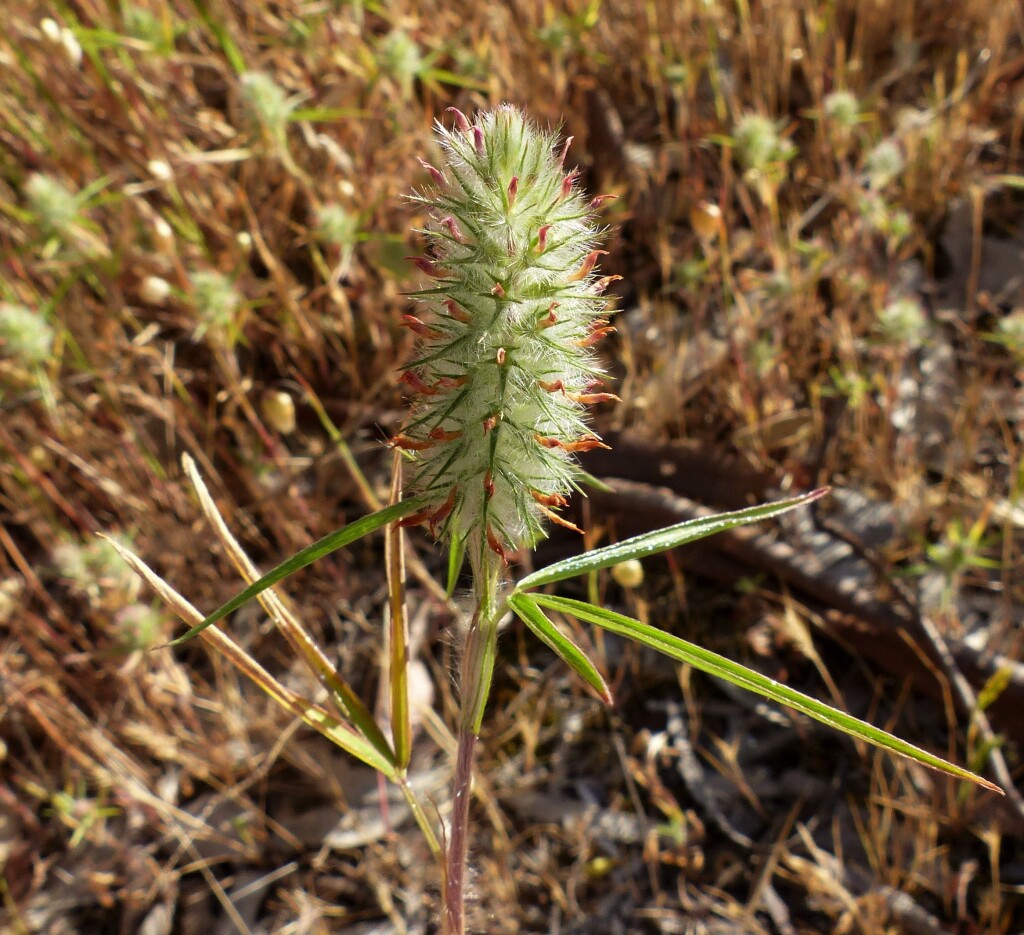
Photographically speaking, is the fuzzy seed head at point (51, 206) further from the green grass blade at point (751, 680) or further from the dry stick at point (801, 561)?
the green grass blade at point (751, 680)

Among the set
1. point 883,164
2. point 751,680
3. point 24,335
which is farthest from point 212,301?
point 883,164

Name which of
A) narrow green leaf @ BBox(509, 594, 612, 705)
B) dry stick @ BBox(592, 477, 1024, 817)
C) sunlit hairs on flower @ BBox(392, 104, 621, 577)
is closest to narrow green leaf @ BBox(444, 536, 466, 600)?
sunlit hairs on flower @ BBox(392, 104, 621, 577)

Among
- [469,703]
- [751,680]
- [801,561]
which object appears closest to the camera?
[751,680]

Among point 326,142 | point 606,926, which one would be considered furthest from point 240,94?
point 606,926

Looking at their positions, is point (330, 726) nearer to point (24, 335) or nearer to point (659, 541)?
point (659, 541)

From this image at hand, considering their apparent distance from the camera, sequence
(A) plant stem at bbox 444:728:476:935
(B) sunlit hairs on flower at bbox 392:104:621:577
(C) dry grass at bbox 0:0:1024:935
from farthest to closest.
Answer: (C) dry grass at bbox 0:0:1024:935
(A) plant stem at bbox 444:728:476:935
(B) sunlit hairs on flower at bbox 392:104:621:577

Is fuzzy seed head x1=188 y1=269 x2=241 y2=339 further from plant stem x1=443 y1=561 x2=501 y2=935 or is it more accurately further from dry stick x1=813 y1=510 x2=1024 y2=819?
dry stick x1=813 y1=510 x2=1024 y2=819
